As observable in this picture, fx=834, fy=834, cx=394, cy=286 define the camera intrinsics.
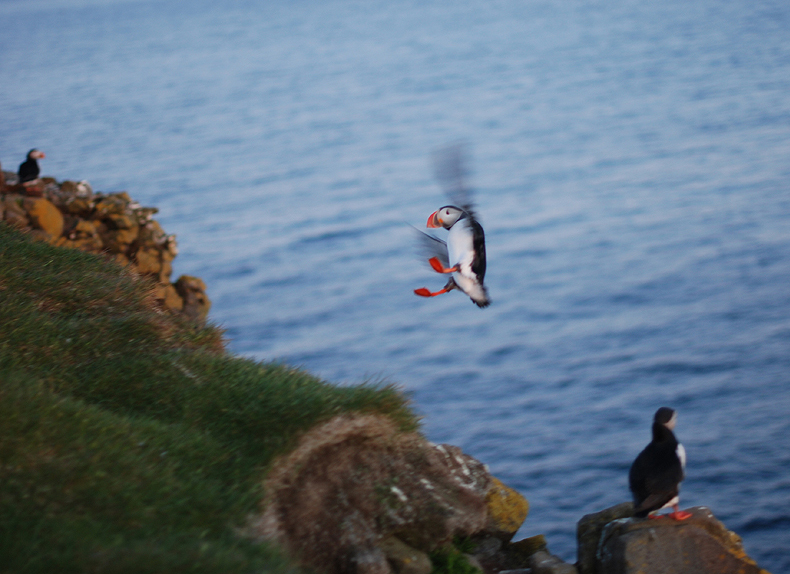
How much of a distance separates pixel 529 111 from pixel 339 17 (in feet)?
198

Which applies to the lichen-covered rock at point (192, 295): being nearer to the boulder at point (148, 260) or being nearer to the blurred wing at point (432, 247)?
the boulder at point (148, 260)

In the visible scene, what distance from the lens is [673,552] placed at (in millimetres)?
7648

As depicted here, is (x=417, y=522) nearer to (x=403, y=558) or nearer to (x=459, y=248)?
(x=403, y=558)

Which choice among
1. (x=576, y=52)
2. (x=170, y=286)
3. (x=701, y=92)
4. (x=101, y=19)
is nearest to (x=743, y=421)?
(x=170, y=286)

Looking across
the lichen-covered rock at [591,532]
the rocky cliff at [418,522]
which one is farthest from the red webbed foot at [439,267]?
the lichen-covered rock at [591,532]

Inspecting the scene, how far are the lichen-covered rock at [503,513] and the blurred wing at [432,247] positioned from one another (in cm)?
470

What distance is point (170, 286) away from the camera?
17969mm

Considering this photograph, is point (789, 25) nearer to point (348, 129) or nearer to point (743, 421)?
point (348, 129)

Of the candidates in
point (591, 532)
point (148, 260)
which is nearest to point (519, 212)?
point (148, 260)

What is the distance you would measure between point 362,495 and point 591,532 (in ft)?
9.84

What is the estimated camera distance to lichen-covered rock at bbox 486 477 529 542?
8.34 m

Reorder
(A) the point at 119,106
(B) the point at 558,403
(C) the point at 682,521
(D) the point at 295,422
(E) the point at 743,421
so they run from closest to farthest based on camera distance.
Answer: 1. (D) the point at 295,422
2. (C) the point at 682,521
3. (E) the point at 743,421
4. (B) the point at 558,403
5. (A) the point at 119,106

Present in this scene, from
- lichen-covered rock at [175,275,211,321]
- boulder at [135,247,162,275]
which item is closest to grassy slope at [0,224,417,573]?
boulder at [135,247,162,275]

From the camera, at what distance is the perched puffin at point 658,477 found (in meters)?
7.72
